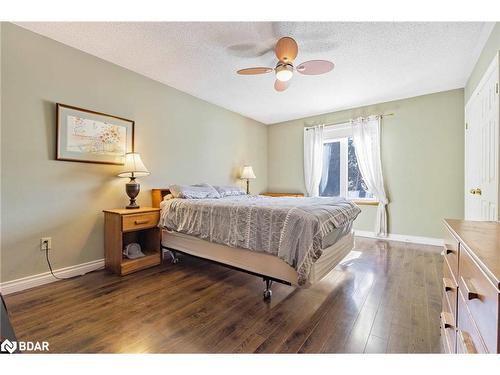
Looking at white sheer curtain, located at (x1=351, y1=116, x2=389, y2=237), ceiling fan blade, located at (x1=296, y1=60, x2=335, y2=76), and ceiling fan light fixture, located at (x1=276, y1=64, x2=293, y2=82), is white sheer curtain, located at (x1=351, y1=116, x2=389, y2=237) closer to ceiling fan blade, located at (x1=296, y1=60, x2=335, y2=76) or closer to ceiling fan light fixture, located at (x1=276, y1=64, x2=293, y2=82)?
ceiling fan blade, located at (x1=296, y1=60, x2=335, y2=76)

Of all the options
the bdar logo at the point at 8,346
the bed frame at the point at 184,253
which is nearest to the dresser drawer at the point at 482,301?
the bed frame at the point at 184,253

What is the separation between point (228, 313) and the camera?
1690 millimetres

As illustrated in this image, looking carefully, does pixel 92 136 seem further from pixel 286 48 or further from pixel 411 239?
pixel 411 239

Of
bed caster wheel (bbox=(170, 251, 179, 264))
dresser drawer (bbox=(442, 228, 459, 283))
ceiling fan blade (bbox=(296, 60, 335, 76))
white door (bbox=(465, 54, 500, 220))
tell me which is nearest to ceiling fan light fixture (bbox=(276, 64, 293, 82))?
ceiling fan blade (bbox=(296, 60, 335, 76))

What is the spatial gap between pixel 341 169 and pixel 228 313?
12.1 feet

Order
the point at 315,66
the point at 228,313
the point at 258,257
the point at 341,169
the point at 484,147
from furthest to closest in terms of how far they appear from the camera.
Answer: the point at 341,169 < the point at 484,147 < the point at 315,66 < the point at 258,257 < the point at 228,313

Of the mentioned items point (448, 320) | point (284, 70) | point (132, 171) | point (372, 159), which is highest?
point (284, 70)

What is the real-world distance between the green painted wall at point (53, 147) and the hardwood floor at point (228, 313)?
43 centimetres

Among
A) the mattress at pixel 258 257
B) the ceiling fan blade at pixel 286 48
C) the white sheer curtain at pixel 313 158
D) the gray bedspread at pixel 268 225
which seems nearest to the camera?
the gray bedspread at pixel 268 225

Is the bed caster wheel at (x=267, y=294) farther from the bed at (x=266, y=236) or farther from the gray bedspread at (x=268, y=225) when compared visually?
the gray bedspread at (x=268, y=225)

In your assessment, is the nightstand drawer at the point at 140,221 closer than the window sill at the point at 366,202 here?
Yes

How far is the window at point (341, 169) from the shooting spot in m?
4.34

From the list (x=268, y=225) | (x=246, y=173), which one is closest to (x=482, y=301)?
(x=268, y=225)

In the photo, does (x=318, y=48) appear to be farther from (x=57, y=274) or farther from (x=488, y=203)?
(x=57, y=274)
